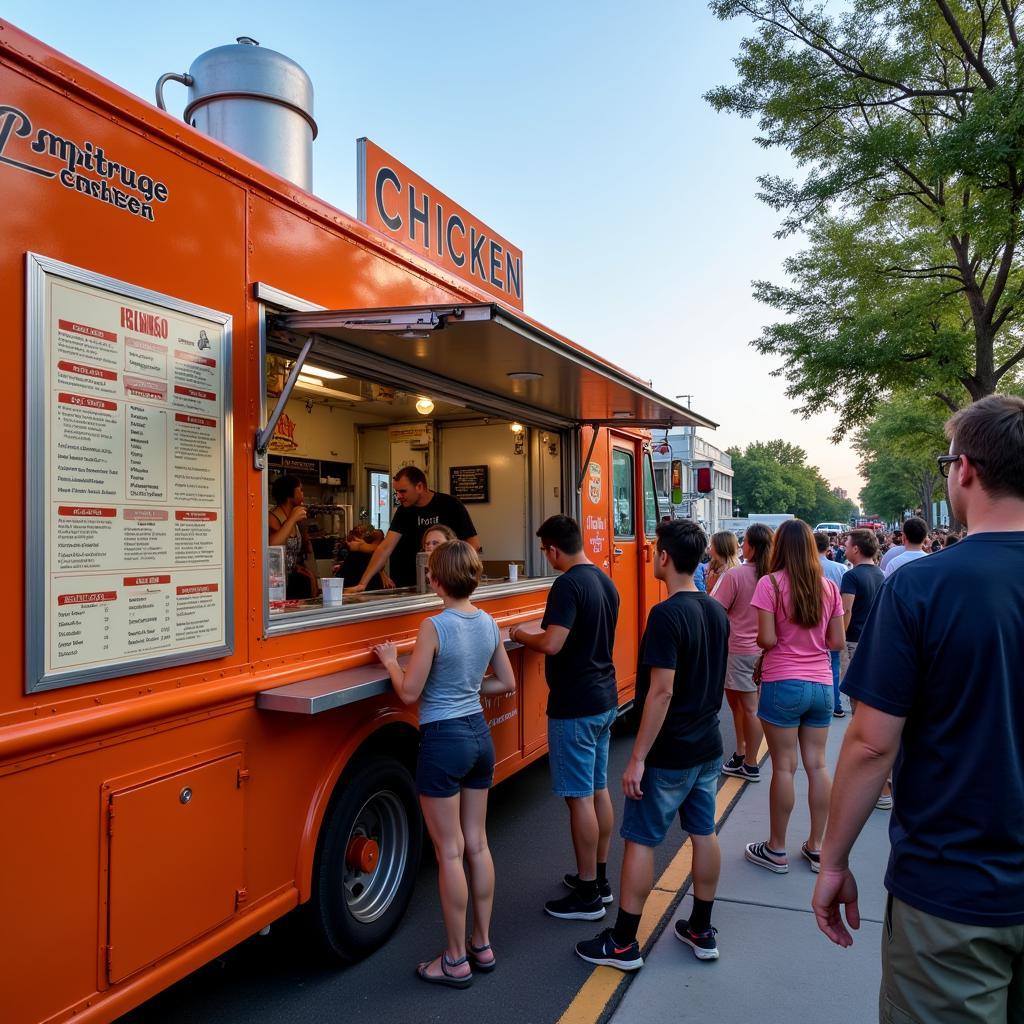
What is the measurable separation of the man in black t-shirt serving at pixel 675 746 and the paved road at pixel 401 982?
9.9 inches

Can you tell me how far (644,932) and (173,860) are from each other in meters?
2.16

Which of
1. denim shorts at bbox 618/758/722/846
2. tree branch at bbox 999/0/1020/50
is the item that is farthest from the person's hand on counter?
tree branch at bbox 999/0/1020/50

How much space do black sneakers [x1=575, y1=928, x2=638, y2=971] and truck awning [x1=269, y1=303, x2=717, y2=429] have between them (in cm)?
256

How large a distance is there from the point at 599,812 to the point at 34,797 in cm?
254

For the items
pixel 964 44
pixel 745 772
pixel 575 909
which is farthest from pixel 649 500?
pixel 964 44

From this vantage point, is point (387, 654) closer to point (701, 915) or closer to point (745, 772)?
point (701, 915)

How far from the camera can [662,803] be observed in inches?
122

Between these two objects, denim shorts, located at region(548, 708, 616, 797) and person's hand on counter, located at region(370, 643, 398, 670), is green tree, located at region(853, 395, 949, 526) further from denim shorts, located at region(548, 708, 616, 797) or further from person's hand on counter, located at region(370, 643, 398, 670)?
person's hand on counter, located at region(370, 643, 398, 670)

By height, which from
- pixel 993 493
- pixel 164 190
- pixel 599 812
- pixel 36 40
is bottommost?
pixel 599 812

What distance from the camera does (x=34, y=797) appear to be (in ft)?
6.64

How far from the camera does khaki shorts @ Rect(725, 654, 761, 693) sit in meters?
5.55

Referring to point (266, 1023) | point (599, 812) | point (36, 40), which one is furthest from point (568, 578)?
point (36, 40)

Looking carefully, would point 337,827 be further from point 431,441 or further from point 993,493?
point 431,441

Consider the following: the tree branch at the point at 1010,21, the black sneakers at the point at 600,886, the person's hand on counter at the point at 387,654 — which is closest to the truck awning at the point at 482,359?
the person's hand on counter at the point at 387,654
